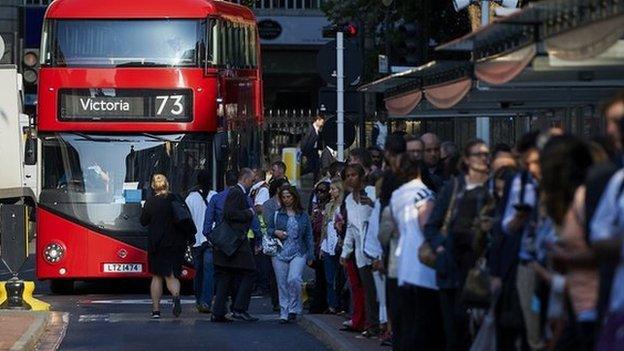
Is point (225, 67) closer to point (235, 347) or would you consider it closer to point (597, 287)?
point (235, 347)

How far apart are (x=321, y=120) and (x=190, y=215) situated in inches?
363

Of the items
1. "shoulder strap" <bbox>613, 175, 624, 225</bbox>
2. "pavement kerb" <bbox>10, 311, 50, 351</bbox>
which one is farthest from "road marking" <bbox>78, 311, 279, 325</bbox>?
"shoulder strap" <bbox>613, 175, 624, 225</bbox>

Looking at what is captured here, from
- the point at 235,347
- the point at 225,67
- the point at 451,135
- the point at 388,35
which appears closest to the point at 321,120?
the point at 388,35

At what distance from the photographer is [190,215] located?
21.9 meters

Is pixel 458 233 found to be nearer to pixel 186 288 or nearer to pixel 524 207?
pixel 524 207

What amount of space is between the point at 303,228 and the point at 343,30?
5.42 metres

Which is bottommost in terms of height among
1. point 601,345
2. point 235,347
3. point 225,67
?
point 235,347

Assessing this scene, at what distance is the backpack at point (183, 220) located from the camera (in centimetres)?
2183

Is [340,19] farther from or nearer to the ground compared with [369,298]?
farther from the ground

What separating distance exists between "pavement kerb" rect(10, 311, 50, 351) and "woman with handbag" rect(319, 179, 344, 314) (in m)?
3.24

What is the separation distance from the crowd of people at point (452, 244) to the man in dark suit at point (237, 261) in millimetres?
19

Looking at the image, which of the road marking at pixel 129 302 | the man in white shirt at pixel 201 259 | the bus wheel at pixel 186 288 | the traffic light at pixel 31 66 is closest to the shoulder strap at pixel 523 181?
the man in white shirt at pixel 201 259

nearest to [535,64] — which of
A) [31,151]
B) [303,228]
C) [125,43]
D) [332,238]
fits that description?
[332,238]

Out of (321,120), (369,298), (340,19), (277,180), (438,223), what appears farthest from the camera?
(340,19)
